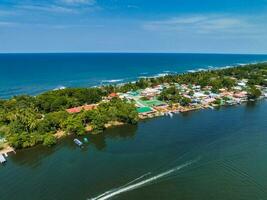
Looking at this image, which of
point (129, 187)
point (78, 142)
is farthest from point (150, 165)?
point (78, 142)

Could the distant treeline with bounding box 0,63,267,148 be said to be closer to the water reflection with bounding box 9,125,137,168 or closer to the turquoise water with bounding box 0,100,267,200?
the water reflection with bounding box 9,125,137,168

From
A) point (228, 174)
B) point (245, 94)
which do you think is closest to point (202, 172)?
point (228, 174)

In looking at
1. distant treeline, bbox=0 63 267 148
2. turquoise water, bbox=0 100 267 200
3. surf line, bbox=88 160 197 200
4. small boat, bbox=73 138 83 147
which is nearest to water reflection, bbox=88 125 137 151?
turquoise water, bbox=0 100 267 200

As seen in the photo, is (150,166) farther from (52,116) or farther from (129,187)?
(52,116)

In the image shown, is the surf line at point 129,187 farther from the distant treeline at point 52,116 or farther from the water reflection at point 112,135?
the distant treeline at point 52,116

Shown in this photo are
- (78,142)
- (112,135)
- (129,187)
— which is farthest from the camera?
(112,135)

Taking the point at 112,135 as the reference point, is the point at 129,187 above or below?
below

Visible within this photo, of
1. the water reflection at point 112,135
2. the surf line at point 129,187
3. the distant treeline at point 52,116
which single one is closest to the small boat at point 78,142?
the water reflection at point 112,135

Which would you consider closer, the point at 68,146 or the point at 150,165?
the point at 150,165

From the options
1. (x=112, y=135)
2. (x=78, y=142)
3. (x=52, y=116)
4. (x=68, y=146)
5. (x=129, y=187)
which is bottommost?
(x=129, y=187)

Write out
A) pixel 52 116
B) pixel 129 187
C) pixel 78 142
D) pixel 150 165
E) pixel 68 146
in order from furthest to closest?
1. pixel 52 116
2. pixel 78 142
3. pixel 68 146
4. pixel 150 165
5. pixel 129 187
